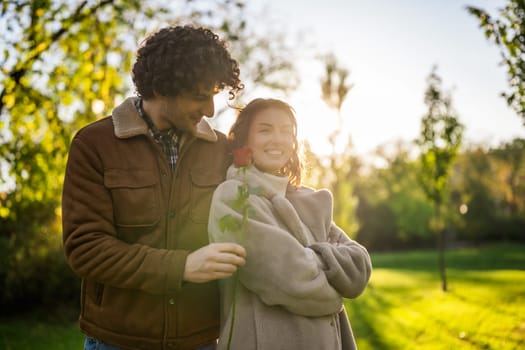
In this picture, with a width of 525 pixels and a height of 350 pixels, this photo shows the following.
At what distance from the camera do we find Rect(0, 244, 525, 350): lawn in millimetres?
7331

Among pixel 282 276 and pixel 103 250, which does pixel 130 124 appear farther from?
pixel 282 276

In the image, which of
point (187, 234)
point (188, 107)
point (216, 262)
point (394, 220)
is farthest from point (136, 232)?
point (394, 220)

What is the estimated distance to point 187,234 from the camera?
2.39 metres

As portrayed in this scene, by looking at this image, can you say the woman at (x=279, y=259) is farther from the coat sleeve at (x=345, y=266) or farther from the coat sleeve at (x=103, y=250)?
the coat sleeve at (x=103, y=250)

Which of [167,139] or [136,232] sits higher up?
[167,139]

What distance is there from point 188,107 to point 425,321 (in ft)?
25.9

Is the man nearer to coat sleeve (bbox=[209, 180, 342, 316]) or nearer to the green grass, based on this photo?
coat sleeve (bbox=[209, 180, 342, 316])

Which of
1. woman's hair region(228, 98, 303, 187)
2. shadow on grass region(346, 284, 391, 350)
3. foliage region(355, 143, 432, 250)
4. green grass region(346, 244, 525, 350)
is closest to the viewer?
woman's hair region(228, 98, 303, 187)

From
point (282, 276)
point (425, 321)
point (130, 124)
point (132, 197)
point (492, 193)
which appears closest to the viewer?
point (282, 276)

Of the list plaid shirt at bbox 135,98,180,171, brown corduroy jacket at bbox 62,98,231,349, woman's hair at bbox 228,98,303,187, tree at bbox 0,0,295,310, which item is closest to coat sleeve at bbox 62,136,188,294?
brown corduroy jacket at bbox 62,98,231,349

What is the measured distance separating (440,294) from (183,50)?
1127 centimetres

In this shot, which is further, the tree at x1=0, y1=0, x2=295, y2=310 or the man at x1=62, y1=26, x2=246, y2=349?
the tree at x1=0, y1=0, x2=295, y2=310

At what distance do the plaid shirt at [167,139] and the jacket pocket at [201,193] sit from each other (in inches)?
5.4

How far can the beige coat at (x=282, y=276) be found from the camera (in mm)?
2168
